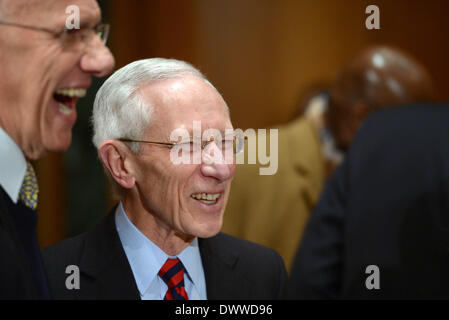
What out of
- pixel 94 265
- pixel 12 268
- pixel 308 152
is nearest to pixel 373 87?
pixel 308 152

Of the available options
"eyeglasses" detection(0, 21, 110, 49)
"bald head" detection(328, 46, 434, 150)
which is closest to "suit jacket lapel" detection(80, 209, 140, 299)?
→ "eyeglasses" detection(0, 21, 110, 49)

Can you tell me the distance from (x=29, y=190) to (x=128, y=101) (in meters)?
0.26

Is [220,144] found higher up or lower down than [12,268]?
higher up

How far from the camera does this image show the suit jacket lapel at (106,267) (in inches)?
41.6

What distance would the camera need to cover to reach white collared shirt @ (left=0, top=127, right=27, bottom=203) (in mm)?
999

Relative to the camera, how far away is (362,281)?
163cm

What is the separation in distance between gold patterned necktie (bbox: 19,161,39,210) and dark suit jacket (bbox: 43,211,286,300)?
92mm

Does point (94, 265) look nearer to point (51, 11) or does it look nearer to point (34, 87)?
point (34, 87)

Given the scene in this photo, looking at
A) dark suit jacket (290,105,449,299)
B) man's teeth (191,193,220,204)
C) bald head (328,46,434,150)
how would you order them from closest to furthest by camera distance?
man's teeth (191,193,220,204), dark suit jacket (290,105,449,299), bald head (328,46,434,150)

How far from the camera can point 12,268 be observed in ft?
2.99

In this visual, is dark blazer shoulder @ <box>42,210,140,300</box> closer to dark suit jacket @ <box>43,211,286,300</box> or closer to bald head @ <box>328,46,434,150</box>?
dark suit jacket @ <box>43,211,286,300</box>

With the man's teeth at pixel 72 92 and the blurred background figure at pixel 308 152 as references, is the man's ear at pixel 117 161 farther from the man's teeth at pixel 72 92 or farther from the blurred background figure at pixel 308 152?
the blurred background figure at pixel 308 152

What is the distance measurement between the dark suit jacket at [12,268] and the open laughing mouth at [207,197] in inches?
11.9
